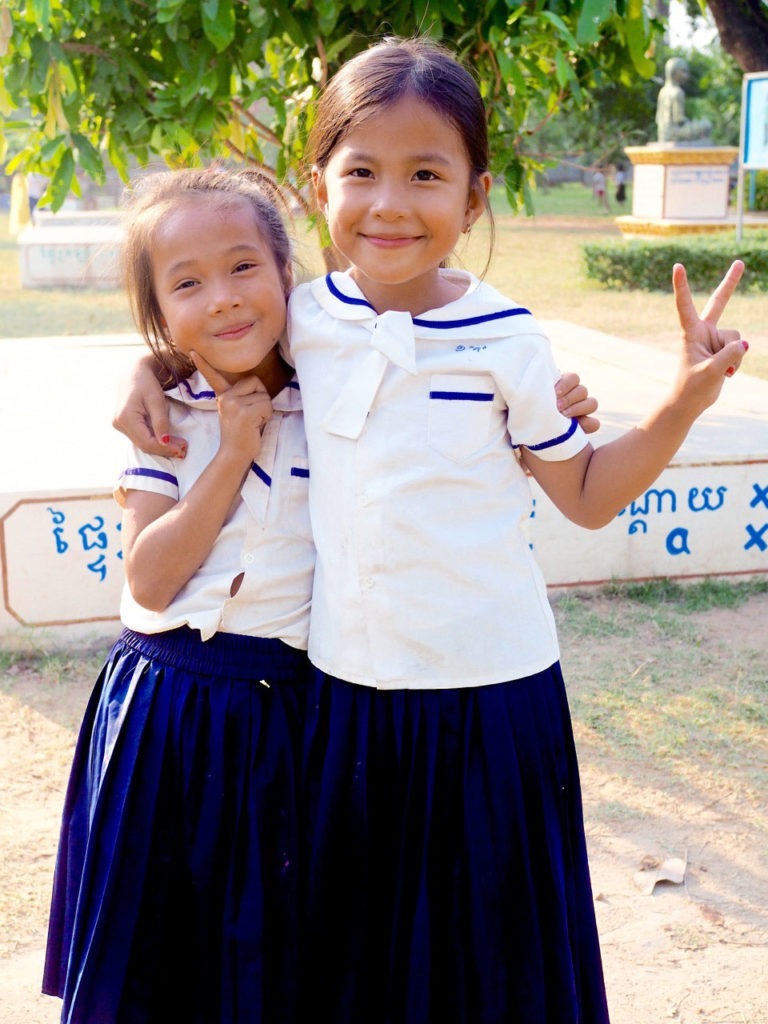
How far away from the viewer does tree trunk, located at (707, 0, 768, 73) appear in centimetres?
818

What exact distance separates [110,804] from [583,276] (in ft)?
38.4

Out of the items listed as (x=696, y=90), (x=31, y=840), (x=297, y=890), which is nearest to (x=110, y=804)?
(x=297, y=890)

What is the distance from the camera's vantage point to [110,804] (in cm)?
163

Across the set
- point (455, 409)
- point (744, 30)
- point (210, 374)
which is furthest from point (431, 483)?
point (744, 30)

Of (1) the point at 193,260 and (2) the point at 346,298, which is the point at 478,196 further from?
(1) the point at 193,260

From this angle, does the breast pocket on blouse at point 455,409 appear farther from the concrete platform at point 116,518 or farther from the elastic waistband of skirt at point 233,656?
the concrete platform at point 116,518

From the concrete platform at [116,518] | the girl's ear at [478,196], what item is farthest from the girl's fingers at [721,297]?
the concrete platform at [116,518]

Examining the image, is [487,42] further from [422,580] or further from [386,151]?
[422,580]

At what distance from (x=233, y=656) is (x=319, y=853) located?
0.27m

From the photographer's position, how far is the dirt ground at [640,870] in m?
2.12

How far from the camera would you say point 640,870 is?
2.50m

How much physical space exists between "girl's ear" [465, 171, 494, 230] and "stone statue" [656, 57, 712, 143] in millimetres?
15030

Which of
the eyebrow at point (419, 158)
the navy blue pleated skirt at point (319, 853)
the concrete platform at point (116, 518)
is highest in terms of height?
the eyebrow at point (419, 158)

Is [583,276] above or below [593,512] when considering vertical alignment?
below
